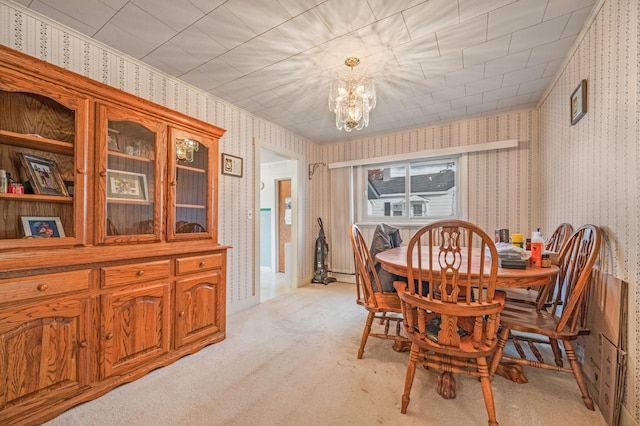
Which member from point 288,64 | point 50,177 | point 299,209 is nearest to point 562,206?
point 288,64

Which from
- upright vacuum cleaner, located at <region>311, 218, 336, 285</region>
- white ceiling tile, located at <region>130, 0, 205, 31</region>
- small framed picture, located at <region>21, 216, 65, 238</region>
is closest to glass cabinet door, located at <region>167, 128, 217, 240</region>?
small framed picture, located at <region>21, 216, 65, 238</region>

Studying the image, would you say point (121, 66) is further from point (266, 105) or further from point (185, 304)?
point (185, 304)

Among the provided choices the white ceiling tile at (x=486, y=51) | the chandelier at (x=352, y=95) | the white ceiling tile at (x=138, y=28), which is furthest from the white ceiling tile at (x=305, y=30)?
the white ceiling tile at (x=486, y=51)

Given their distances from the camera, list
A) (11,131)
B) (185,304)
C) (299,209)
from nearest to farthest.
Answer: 1. (11,131)
2. (185,304)
3. (299,209)

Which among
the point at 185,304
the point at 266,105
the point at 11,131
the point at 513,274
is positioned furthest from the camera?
the point at 266,105

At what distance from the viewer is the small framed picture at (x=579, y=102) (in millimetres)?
1873

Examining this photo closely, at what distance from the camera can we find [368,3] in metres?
1.62

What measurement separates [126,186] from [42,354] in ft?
3.50

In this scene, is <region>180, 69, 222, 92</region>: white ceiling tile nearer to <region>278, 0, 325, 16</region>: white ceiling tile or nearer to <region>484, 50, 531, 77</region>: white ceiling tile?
<region>278, 0, 325, 16</region>: white ceiling tile

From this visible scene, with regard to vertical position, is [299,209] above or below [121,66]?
below

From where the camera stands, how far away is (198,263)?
213 centimetres

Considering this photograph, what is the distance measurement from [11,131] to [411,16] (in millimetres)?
2508

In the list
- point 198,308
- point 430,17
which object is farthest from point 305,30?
point 198,308

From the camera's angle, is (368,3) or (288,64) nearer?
(368,3)
